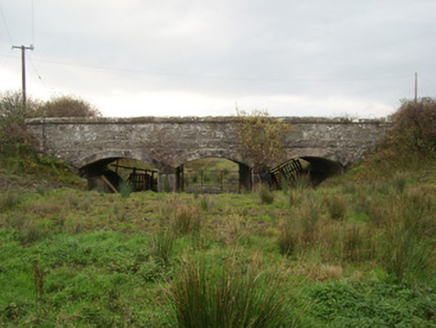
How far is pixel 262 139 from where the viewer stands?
11961 mm

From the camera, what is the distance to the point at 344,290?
10.6ft

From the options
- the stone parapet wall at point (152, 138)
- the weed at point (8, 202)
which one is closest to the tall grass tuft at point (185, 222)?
the weed at point (8, 202)

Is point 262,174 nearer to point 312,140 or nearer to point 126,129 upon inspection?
point 312,140

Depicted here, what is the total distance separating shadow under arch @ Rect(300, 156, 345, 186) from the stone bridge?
1.17 metres

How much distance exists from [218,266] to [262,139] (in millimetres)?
8770

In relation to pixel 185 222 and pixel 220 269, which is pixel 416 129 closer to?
pixel 185 222


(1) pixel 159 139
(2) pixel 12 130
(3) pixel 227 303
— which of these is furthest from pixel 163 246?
(2) pixel 12 130

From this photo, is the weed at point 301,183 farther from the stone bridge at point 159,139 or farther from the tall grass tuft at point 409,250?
the tall grass tuft at point 409,250

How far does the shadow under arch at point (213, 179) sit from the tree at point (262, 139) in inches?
25.1

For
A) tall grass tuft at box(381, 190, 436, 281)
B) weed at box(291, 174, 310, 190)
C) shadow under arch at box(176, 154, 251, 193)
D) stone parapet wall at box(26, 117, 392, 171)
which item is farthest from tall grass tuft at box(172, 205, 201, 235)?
stone parapet wall at box(26, 117, 392, 171)

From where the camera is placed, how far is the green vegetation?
7.07 ft

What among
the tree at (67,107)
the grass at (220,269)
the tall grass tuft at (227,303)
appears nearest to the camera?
the tall grass tuft at (227,303)

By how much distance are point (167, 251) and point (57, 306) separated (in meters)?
1.33

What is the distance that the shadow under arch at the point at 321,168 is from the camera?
12945 millimetres
